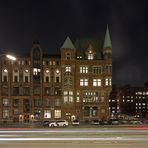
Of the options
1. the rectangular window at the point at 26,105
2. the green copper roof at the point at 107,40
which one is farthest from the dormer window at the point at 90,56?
the rectangular window at the point at 26,105

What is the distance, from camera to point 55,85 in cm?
11494

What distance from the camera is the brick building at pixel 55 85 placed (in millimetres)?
113438

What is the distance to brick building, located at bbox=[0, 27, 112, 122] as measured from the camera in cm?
11344

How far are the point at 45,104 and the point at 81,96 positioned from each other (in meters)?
12.6

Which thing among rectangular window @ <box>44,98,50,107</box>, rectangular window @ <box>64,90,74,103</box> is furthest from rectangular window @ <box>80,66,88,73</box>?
rectangular window @ <box>44,98,50,107</box>

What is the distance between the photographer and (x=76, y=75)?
379 feet

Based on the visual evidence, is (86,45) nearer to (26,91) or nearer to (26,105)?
(26,91)

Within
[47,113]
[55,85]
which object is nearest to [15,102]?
[47,113]

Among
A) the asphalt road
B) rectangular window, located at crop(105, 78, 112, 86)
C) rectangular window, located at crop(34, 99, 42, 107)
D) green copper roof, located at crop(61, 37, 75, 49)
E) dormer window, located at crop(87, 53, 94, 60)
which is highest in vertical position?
green copper roof, located at crop(61, 37, 75, 49)

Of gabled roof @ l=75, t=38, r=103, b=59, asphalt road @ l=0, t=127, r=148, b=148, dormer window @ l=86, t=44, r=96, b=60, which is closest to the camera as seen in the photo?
asphalt road @ l=0, t=127, r=148, b=148

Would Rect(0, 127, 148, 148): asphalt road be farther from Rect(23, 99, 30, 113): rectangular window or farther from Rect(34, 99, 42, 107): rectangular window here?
Rect(34, 99, 42, 107): rectangular window

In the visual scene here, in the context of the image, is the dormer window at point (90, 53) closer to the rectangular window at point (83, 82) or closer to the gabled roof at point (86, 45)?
the gabled roof at point (86, 45)
